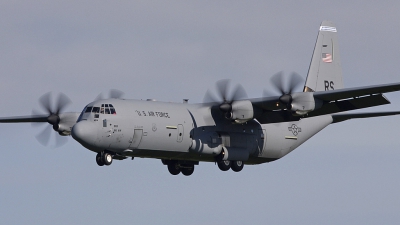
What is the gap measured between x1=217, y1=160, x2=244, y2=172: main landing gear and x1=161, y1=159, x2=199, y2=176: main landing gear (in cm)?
172

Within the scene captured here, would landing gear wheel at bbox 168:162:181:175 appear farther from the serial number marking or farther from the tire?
the tire

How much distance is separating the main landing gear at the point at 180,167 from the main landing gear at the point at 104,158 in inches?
173

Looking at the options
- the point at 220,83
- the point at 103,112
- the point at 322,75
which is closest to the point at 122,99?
the point at 103,112

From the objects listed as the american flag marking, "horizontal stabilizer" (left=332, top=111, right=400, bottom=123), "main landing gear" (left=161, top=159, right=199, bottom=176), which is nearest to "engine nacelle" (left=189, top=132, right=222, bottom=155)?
"main landing gear" (left=161, top=159, right=199, bottom=176)

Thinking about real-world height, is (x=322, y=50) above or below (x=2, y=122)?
above

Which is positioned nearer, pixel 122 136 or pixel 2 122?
pixel 122 136

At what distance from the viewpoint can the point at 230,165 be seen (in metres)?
34.8

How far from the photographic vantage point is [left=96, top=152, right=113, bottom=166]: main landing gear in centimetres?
3180

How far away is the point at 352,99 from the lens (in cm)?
3356

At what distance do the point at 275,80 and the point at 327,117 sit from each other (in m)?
5.30

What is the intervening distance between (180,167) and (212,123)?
2631 mm

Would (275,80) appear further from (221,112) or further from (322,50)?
(322,50)

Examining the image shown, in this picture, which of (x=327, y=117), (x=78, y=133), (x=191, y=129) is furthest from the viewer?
(x=327, y=117)

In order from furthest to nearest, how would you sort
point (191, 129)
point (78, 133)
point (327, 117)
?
point (327, 117)
point (191, 129)
point (78, 133)
